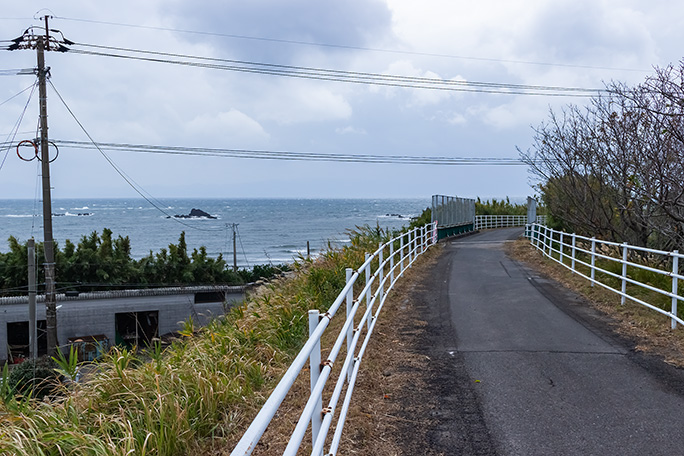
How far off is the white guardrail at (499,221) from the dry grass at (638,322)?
33635mm

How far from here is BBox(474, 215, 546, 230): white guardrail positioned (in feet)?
157

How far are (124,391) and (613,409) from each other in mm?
4476

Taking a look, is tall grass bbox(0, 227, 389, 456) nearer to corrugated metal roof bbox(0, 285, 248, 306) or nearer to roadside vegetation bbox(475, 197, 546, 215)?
corrugated metal roof bbox(0, 285, 248, 306)

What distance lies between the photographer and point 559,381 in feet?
20.0

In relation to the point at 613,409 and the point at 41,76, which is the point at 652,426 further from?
the point at 41,76

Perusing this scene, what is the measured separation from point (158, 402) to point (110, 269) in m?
33.3

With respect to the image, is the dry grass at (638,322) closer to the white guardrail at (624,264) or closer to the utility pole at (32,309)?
the white guardrail at (624,264)

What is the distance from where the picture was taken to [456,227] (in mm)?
37844

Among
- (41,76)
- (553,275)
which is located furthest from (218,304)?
(553,275)

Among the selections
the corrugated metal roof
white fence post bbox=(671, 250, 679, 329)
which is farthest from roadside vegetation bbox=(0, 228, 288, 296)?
white fence post bbox=(671, 250, 679, 329)

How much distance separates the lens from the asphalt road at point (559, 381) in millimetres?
4629

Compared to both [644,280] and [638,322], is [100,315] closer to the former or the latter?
[644,280]

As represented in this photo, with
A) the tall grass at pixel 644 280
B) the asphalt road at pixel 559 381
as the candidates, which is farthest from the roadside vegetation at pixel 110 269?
the asphalt road at pixel 559 381

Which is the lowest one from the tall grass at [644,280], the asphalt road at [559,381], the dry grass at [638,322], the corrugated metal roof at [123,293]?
the corrugated metal roof at [123,293]
